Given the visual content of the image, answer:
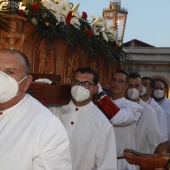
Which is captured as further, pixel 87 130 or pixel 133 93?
pixel 133 93

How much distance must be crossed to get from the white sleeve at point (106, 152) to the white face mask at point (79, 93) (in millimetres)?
344

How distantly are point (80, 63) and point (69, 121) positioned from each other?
1.49 meters

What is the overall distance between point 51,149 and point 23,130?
20 centimetres

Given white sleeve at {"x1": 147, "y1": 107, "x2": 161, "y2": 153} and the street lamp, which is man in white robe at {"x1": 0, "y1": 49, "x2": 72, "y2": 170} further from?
the street lamp

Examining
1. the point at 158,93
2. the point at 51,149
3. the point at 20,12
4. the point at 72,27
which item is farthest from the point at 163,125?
the point at 51,149

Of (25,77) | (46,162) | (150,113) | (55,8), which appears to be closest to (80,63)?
(55,8)

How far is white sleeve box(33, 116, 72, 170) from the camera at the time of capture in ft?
7.25

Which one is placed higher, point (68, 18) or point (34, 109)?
point (68, 18)

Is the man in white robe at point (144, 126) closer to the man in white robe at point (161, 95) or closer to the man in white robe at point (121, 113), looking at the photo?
the man in white robe at point (121, 113)

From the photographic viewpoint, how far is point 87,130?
371 centimetres

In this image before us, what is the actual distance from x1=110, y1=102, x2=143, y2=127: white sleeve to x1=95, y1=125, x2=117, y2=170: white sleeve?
0.75 m

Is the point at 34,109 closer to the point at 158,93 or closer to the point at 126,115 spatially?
the point at 126,115

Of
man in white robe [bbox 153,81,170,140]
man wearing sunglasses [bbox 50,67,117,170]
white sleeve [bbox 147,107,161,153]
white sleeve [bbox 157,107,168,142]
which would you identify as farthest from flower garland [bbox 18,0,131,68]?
man in white robe [bbox 153,81,170,140]

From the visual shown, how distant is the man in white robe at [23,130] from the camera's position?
7.30 ft
